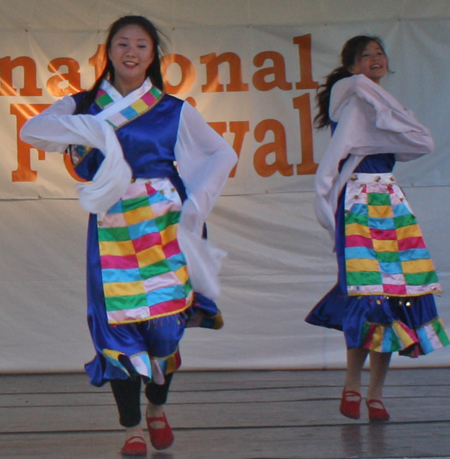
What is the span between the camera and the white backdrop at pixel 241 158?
402 centimetres

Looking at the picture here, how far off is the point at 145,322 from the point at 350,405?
91 cm

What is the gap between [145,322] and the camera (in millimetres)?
2479

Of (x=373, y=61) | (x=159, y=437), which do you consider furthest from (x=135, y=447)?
(x=373, y=61)

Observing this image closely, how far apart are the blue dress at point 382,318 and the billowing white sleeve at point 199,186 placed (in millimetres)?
587

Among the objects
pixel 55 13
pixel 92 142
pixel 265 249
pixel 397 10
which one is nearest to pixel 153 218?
pixel 92 142

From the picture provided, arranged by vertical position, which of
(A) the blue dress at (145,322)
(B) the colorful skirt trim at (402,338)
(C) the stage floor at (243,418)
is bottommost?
(C) the stage floor at (243,418)

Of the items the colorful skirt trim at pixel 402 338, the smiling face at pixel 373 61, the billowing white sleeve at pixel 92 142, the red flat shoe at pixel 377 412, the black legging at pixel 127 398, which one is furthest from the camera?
the smiling face at pixel 373 61

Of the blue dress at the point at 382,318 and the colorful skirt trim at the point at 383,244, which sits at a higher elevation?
the colorful skirt trim at the point at 383,244

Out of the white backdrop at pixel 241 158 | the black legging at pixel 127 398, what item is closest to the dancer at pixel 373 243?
the black legging at pixel 127 398

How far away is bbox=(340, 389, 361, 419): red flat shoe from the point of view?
2941 millimetres

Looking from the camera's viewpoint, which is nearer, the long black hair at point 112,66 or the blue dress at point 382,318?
the long black hair at point 112,66

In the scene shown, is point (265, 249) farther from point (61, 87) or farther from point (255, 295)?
point (61, 87)

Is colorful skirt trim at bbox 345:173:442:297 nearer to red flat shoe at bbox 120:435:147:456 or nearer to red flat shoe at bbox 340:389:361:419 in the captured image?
red flat shoe at bbox 340:389:361:419

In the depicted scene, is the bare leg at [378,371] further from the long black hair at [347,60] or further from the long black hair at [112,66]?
the long black hair at [112,66]
